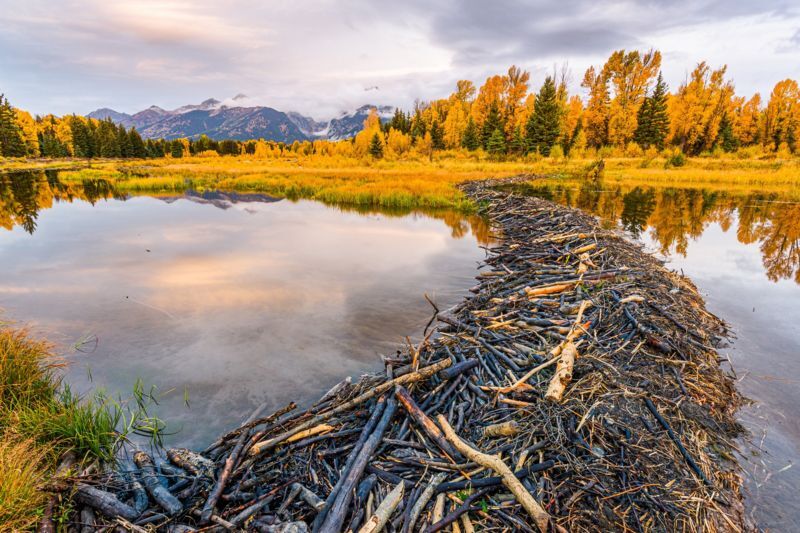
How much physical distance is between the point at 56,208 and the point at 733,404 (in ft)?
121

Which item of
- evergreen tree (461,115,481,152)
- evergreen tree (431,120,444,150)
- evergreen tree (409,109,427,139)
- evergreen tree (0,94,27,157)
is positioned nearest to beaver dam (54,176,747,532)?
evergreen tree (461,115,481,152)

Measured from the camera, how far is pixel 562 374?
4.69m

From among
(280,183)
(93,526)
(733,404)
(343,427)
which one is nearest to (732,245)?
(733,404)

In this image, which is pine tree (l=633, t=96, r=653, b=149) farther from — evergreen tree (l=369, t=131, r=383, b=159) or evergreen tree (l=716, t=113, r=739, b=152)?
evergreen tree (l=369, t=131, r=383, b=159)

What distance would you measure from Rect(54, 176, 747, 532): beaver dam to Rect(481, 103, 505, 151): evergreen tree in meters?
64.0

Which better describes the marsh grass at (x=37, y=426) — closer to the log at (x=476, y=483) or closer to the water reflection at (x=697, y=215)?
the log at (x=476, y=483)

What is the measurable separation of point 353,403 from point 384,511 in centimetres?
165

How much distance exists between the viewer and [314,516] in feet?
11.2

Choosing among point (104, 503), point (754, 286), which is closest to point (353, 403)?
point (104, 503)

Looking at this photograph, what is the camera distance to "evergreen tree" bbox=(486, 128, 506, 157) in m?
62.2

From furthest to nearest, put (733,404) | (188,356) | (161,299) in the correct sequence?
(161,299)
(188,356)
(733,404)

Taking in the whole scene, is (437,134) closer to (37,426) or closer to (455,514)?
(37,426)

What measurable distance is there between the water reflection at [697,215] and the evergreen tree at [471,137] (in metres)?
38.8

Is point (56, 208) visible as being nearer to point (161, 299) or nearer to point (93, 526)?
point (161, 299)
